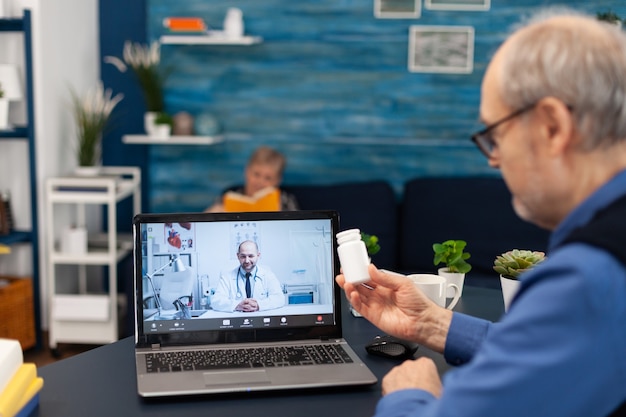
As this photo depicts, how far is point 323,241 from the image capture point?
173 cm

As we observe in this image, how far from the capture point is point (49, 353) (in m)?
4.03

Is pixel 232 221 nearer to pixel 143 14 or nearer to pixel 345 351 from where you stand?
pixel 345 351

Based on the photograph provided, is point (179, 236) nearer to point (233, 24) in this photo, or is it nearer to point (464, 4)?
point (233, 24)

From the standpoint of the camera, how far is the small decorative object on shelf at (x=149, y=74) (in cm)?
423

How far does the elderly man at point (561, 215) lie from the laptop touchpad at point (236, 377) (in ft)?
1.60

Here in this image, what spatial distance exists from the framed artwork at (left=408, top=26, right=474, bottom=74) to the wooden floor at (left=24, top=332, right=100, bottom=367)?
91.4 inches

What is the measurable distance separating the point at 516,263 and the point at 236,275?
0.68m

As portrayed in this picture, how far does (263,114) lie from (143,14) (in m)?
0.87

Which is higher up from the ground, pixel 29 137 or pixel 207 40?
pixel 207 40

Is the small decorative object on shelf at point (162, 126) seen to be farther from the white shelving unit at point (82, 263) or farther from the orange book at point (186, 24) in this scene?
the orange book at point (186, 24)

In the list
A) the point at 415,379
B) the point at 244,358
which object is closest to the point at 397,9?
the point at 244,358

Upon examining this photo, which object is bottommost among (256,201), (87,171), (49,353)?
(49,353)

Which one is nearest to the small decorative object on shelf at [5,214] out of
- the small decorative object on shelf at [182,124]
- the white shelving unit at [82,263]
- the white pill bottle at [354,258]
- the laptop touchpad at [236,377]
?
the white shelving unit at [82,263]

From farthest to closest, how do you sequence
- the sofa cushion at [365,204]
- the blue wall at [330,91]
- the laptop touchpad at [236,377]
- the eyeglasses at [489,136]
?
the blue wall at [330,91], the sofa cushion at [365,204], the laptop touchpad at [236,377], the eyeglasses at [489,136]
